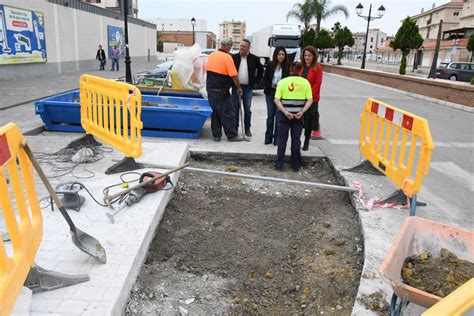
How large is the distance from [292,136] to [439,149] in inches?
140

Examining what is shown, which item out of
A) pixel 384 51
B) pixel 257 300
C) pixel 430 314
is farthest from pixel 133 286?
pixel 384 51

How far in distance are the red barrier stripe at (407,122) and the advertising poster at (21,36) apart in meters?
15.7

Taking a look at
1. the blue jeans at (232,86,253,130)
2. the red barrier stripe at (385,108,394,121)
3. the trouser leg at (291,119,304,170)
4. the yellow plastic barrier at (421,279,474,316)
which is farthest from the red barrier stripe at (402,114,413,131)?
the blue jeans at (232,86,253,130)

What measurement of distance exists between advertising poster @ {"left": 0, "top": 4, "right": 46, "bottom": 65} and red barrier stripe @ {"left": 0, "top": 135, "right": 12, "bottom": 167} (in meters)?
15.7

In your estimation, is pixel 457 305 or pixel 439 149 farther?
pixel 439 149

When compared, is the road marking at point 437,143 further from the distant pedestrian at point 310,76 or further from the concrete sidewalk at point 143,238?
the distant pedestrian at point 310,76

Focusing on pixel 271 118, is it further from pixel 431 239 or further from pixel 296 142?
pixel 431 239

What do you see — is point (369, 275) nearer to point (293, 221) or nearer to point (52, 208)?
point (293, 221)

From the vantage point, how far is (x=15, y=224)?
→ 234 centimetres

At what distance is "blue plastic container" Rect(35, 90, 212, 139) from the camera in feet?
24.5

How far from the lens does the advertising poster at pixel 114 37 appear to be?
2852 centimetres

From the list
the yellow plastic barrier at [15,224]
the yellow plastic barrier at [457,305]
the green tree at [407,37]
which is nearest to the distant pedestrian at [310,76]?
the yellow plastic barrier at [15,224]

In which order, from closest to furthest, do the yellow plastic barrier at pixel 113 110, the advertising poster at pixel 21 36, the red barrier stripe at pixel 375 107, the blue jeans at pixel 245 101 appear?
the yellow plastic barrier at pixel 113 110 < the red barrier stripe at pixel 375 107 < the blue jeans at pixel 245 101 < the advertising poster at pixel 21 36

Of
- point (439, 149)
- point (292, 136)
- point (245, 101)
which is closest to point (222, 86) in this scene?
point (245, 101)
